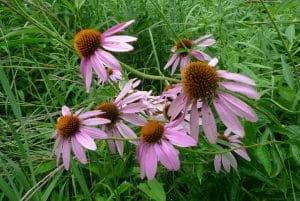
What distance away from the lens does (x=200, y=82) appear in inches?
22.5

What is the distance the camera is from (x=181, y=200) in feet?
3.07

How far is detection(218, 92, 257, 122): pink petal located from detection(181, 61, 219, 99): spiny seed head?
0.06 feet

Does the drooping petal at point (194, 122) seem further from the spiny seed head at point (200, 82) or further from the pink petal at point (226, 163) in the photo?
the pink petal at point (226, 163)

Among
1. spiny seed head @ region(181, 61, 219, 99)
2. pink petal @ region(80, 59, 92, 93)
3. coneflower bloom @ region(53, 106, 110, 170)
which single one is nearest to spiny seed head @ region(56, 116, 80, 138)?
coneflower bloom @ region(53, 106, 110, 170)

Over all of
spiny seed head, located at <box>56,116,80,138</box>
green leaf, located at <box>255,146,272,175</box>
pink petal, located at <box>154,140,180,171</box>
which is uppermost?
spiny seed head, located at <box>56,116,80,138</box>

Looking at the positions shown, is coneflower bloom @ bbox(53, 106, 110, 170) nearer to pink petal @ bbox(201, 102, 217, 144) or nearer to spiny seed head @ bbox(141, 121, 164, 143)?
spiny seed head @ bbox(141, 121, 164, 143)

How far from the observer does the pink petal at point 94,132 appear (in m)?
0.67

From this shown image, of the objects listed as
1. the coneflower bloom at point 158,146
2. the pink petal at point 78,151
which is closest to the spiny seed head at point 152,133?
the coneflower bloom at point 158,146

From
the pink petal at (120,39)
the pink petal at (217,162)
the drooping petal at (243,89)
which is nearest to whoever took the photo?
the drooping petal at (243,89)

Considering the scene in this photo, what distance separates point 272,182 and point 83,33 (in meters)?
0.37

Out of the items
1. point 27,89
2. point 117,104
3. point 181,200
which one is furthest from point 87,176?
point 27,89

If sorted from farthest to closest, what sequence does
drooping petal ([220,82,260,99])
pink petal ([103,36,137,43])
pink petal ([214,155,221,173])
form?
pink petal ([214,155,221,173])
pink petal ([103,36,137,43])
drooping petal ([220,82,260,99])

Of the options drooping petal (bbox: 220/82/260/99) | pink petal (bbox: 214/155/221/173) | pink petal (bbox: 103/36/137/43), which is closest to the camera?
drooping petal (bbox: 220/82/260/99)

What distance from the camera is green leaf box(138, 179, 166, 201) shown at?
78cm
